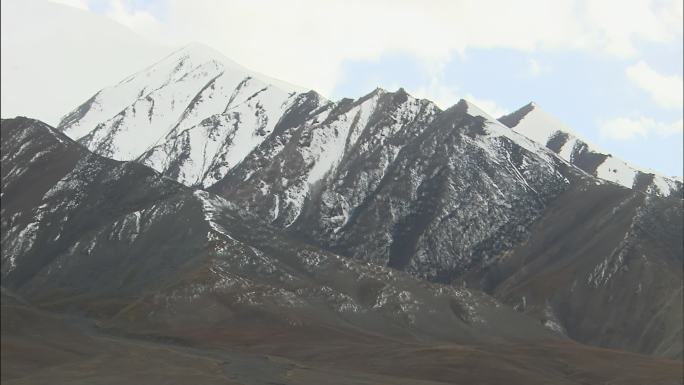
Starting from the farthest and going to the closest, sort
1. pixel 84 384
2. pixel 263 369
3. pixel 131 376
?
pixel 263 369 < pixel 131 376 < pixel 84 384

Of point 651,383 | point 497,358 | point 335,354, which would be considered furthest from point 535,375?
point 335,354

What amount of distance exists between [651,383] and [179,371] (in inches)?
3683

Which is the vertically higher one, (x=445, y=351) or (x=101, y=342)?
(x=445, y=351)

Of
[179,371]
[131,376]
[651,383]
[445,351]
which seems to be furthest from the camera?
[445,351]

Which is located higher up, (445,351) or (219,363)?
(445,351)

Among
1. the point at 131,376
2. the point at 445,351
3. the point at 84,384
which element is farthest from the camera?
the point at 445,351

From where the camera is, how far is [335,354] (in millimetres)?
196375

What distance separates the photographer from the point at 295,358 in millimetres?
195500

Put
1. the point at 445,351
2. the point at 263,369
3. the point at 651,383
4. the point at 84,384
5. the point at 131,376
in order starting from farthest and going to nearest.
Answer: the point at 445,351 → the point at 651,383 → the point at 263,369 → the point at 131,376 → the point at 84,384

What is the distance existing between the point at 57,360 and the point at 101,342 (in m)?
32.2

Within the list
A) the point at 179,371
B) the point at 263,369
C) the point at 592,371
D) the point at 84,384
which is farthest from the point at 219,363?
the point at 592,371

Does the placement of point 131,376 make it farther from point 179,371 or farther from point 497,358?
point 497,358

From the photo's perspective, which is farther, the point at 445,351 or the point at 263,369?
the point at 445,351

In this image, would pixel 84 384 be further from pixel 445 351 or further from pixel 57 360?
pixel 445 351
